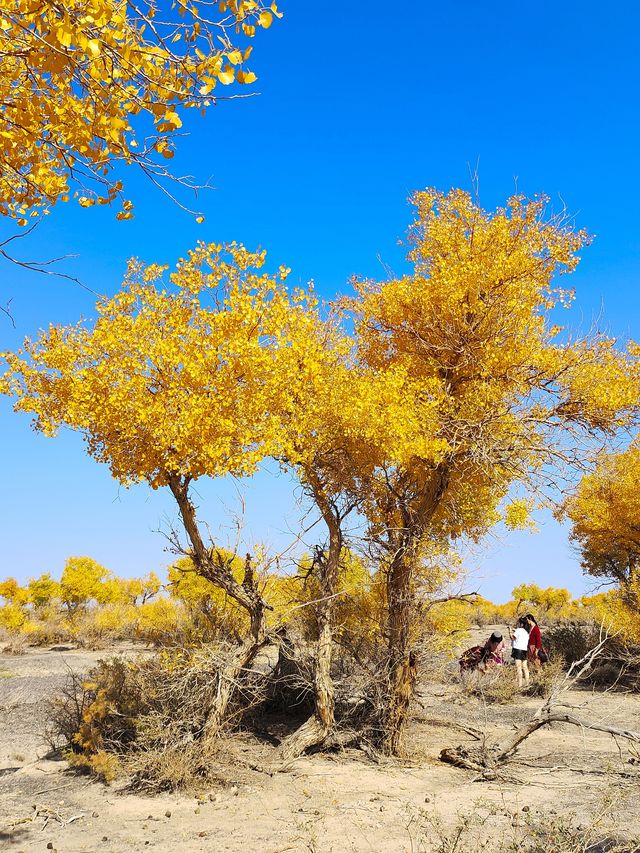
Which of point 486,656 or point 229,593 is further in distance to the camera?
Result: point 486,656

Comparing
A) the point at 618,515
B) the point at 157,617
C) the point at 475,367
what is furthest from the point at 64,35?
the point at 157,617

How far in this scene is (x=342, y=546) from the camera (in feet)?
35.8

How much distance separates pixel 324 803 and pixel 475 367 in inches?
253

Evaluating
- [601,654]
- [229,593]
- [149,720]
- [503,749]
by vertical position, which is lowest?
[503,749]

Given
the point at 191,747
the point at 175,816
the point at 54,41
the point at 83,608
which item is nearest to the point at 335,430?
the point at 191,747

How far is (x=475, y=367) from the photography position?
10609 mm

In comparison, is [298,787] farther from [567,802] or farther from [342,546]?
[342,546]

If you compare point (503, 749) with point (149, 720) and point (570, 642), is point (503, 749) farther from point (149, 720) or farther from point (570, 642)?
point (570, 642)

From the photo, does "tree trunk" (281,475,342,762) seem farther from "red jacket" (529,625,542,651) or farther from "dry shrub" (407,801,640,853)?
"red jacket" (529,625,542,651)

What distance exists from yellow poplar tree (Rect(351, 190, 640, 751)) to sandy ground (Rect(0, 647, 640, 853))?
155 centimetres

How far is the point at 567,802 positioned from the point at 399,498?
4.88 meters

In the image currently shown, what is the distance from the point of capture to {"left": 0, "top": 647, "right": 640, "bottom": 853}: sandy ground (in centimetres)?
622

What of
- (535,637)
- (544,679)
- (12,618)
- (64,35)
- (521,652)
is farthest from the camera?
(12,618)

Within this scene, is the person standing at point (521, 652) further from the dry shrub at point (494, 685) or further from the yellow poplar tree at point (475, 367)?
the yellow poplar tree at point (475, 367)
